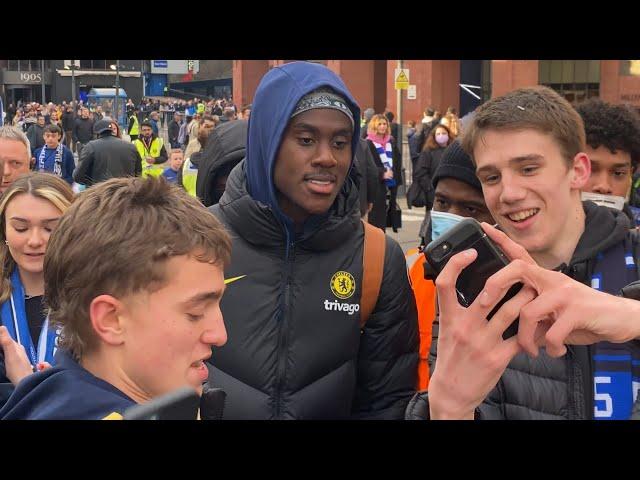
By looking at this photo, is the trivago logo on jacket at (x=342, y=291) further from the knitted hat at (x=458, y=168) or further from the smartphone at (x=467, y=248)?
the smartphone at (x=467, y=248)

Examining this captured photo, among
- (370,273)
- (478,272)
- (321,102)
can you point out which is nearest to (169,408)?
(478,272)

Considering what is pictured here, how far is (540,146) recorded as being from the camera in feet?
7.52

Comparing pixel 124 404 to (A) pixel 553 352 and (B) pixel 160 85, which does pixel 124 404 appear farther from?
(B) pixel 160 85

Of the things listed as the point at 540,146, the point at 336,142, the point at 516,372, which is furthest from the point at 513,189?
the point at 336,142

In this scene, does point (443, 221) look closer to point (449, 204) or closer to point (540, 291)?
point (449, 204)

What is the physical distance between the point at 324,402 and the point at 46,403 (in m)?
1.26

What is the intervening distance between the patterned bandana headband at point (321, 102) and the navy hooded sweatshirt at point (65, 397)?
1448 millimetres

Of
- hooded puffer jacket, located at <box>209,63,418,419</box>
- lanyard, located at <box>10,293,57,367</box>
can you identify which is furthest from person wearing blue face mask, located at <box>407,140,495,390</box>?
lanyard, located at <box>10,293,57,367</box>

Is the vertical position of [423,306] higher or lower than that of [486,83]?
lower

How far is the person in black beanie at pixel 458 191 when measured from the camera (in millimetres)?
3158

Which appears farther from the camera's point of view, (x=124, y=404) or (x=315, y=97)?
(x=315, y=97)

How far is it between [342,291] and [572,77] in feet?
97.5

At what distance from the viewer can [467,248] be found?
149 centimetres

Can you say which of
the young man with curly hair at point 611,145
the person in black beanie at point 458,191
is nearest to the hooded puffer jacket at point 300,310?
the person in black beanie at point 458,191
